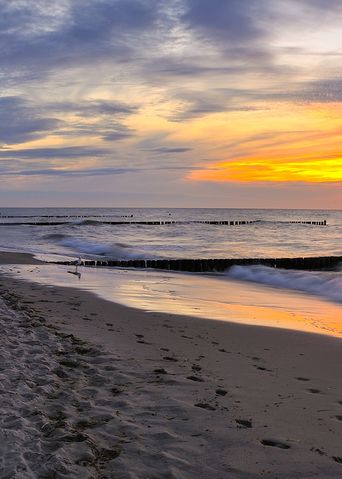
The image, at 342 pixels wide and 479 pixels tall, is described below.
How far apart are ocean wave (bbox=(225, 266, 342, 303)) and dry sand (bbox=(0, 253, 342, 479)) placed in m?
7.91

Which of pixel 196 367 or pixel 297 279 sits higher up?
pixel 297 279

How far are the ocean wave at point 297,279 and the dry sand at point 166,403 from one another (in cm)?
791

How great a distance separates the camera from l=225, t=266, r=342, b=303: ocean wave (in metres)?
15.4

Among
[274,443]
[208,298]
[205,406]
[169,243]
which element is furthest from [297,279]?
[169,243]

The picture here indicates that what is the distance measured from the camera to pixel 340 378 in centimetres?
570

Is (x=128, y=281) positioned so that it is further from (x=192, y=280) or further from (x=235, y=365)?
(x=235, y=365)

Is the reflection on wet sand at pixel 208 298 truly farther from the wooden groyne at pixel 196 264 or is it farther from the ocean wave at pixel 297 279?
the wooden groyne at pixel 196 264

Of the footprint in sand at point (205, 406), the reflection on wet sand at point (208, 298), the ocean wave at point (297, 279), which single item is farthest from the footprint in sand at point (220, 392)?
the ocean wave at point (297, 279)

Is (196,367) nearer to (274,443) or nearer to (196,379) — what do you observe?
(196,379)

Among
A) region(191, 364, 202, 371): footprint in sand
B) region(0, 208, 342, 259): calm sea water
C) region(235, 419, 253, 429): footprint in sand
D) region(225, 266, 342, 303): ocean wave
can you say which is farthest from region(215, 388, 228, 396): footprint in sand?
region(0, 208, 342, 259): calm sea water

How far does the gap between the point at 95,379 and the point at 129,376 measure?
381 mm

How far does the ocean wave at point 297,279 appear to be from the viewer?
15.4 metres

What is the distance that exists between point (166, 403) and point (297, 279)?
1431 cm

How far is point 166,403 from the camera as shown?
4520 mm
